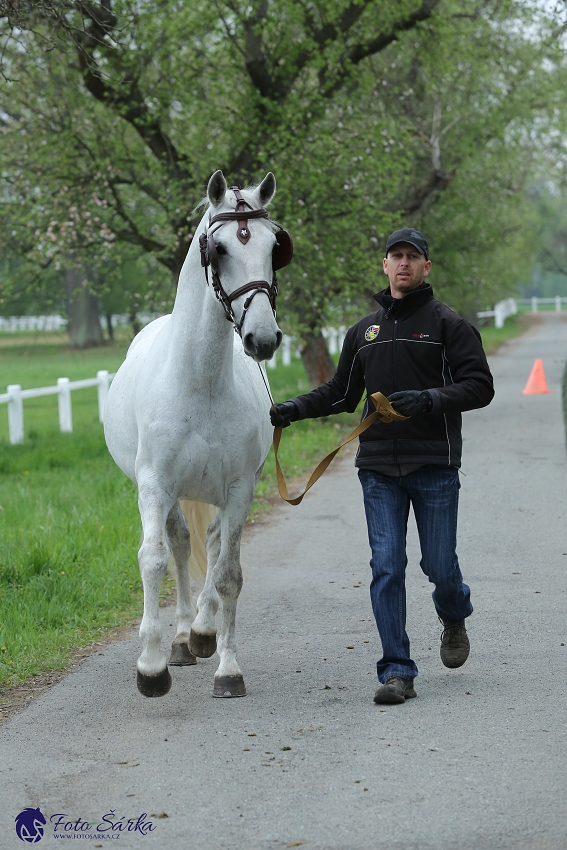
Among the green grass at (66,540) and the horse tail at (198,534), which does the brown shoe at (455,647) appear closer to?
→ the horse tail at (198,534)

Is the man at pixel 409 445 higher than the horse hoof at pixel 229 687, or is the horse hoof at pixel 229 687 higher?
the man at pixel 409 445

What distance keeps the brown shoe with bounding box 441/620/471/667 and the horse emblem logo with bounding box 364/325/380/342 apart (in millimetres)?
1464

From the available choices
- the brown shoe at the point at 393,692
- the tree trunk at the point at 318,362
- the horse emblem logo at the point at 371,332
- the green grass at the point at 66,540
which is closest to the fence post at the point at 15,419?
the green grass at the point at 66,540

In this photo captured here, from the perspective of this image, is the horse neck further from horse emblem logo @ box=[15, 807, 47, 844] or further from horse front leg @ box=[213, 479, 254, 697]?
horse emblem logo @ box=[15, 807, 47, 844]

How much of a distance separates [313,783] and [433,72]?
18.8 meters

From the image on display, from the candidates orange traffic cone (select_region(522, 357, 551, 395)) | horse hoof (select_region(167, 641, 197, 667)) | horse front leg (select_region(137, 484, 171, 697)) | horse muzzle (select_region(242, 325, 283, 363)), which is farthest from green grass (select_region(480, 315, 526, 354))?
horse muzzle (select_region(242, 325, 283, 363))

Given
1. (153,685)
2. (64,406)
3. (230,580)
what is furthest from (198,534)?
(64,406)

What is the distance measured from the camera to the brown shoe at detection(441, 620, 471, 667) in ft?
17.8

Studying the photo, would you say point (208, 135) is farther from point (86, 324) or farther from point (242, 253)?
point (86, 324)

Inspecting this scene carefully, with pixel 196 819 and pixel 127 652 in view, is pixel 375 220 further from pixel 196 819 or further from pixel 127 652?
pixel 196 819

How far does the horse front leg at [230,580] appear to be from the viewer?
533 cm

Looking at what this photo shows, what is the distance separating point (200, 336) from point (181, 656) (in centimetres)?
187

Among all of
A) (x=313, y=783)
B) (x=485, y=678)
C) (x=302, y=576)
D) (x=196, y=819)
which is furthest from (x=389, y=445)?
(x=302, y=576)

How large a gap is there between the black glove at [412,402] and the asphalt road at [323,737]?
1.34m
